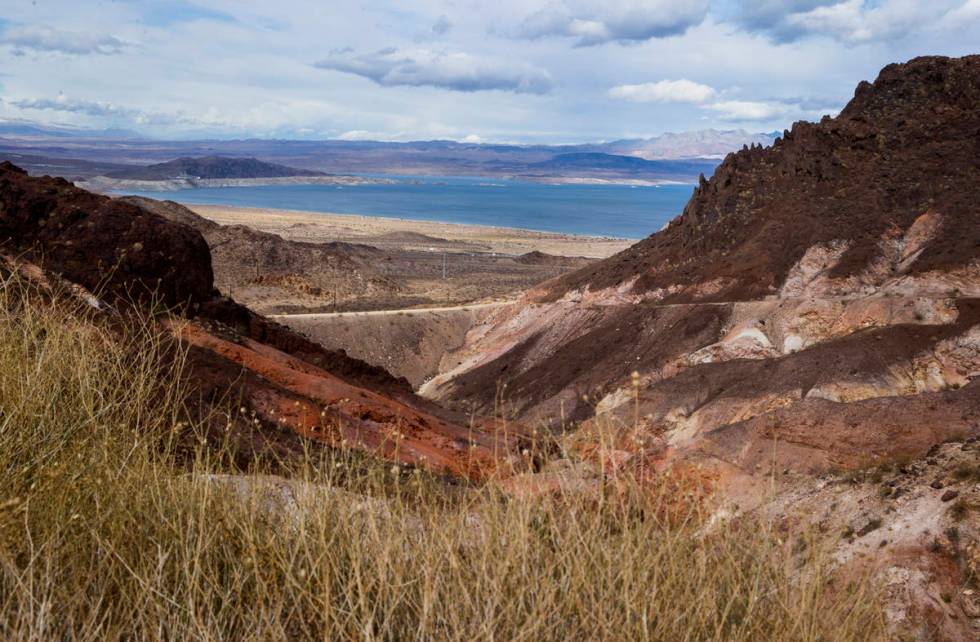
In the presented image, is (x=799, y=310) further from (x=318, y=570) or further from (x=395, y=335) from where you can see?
(x=318, y=570)

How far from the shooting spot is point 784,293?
32.5 meters

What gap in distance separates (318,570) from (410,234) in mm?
107727

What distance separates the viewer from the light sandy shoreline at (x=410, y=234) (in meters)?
103

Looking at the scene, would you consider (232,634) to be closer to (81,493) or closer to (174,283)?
(81,493)

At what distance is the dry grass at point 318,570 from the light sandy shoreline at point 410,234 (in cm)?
8942

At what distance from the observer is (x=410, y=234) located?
111m

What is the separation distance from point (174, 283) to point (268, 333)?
334 cm

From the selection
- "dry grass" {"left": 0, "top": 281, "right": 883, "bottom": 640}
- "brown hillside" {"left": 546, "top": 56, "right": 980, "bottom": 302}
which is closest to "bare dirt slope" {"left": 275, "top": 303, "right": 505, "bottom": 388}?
"brown hillside" {"left": 546, "top": 56, "right": 980, "bottom": 302}

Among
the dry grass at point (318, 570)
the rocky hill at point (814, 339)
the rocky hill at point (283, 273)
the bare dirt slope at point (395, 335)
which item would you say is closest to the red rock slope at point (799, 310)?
the rocky hill at point (814, 339)

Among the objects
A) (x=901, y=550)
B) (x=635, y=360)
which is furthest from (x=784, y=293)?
(x=901, y=550)

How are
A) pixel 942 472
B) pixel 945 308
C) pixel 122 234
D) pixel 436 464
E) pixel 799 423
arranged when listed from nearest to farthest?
1. pixel 942 472
2. pixel 436 464
3. pixel 799 423
4. pixel 122 234
5. pixel 945 308

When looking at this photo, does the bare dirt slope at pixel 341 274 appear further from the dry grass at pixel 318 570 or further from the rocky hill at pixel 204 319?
the dry grass at pixel 318 570

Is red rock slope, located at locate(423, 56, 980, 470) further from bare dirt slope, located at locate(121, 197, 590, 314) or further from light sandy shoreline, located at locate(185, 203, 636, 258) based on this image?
light sandy shoreline, located at locate(185, 203, 636, 258)

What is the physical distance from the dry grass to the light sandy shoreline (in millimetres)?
89422
